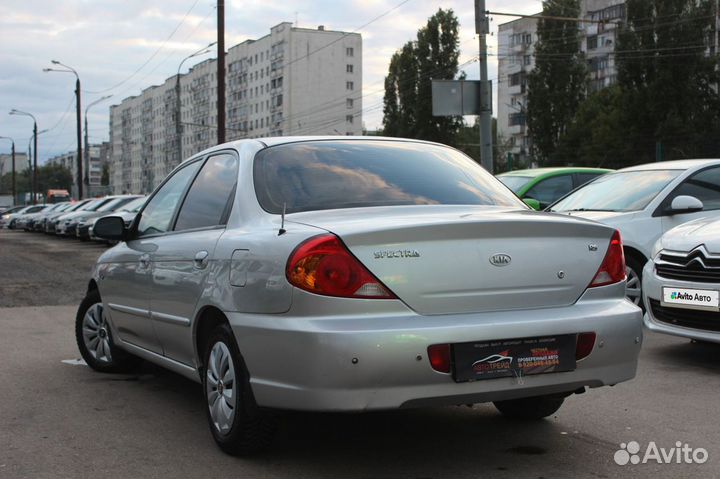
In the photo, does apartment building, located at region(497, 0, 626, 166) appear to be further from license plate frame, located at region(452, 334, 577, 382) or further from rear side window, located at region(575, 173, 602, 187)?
license plate frame, located at region(452, 334, 577, 382)

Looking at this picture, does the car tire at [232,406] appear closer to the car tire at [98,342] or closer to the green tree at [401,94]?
the car tire at [98,342]

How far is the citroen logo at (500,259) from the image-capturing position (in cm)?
385

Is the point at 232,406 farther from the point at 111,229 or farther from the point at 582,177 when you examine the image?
the point at 582,177

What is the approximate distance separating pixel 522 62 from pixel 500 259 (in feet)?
312

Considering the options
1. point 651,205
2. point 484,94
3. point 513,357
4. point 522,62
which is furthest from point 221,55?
point 522,62

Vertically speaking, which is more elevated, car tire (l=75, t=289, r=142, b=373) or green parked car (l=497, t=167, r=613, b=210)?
green parked car (l=497, t=167, r=613, b=210)

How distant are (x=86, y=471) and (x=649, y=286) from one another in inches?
180

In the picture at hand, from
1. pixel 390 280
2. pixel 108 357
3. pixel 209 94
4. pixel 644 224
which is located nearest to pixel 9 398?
pixel 108 357

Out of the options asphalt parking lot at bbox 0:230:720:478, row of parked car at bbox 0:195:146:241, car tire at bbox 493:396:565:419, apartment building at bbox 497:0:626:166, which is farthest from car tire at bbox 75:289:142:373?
apartment building at bbox 497:0:626:166

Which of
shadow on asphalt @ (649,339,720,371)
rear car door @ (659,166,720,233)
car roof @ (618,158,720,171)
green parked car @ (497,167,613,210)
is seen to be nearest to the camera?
shadow on asphalt @ (649,339,720,371)

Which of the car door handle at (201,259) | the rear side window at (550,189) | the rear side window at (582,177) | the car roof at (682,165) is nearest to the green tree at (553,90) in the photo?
the rear side window at (582,177)

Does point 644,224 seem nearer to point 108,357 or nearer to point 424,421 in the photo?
point 424,421

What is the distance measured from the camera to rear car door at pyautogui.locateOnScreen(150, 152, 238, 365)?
15.0 feet

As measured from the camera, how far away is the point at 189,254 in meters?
4.73
